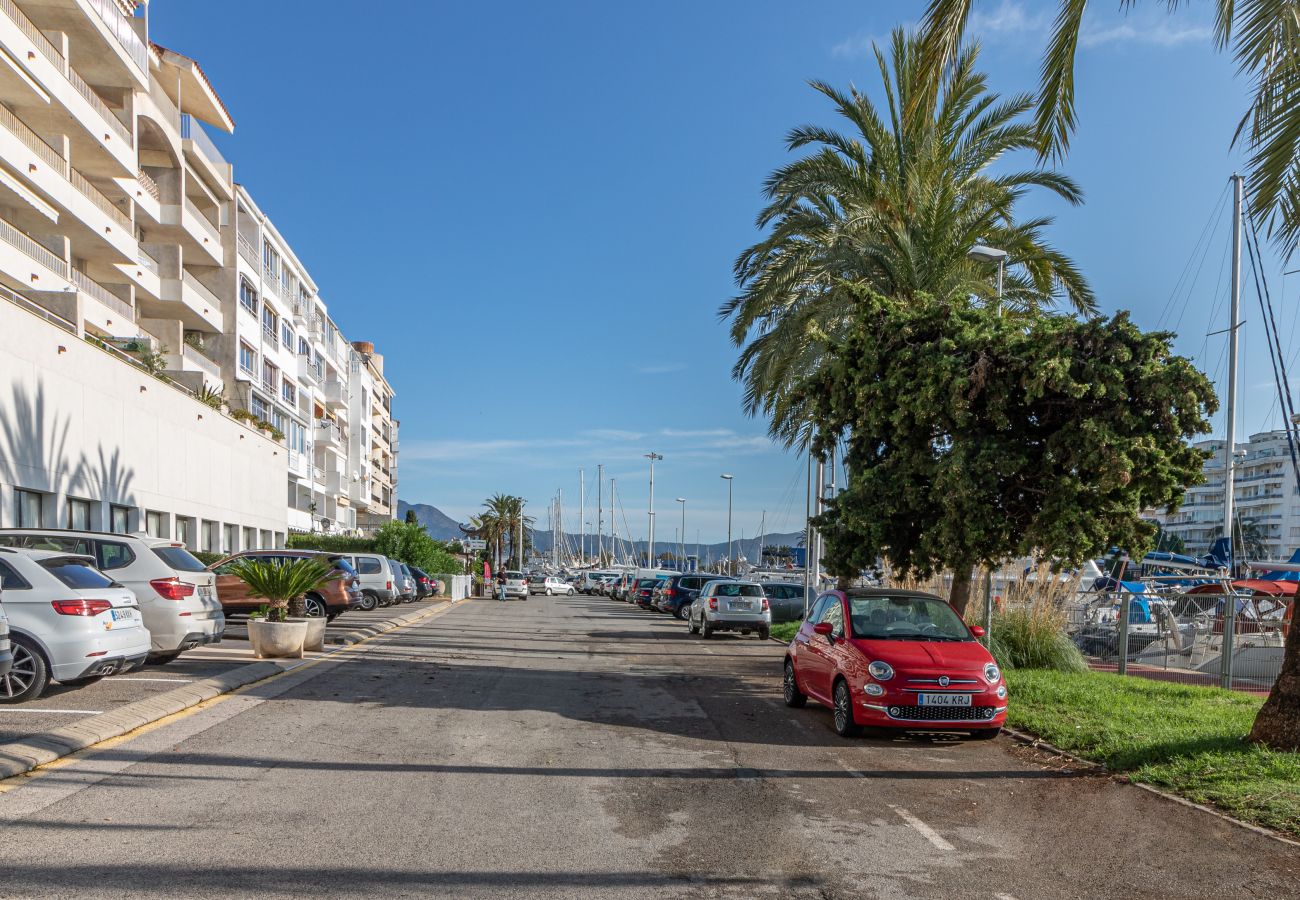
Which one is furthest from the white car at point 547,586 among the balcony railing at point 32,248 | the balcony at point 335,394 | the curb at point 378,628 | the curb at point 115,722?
the curb at point 115,722

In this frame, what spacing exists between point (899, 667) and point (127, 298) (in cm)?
3606

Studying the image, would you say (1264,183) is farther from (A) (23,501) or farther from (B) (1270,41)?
(A) (23,501)

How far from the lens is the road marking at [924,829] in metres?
6.67

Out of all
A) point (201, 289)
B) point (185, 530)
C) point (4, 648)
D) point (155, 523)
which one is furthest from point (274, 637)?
point (201, 289)

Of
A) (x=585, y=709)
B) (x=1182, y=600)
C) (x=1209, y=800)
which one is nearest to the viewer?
(x=1209, y=800)

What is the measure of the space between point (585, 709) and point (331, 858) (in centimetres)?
678

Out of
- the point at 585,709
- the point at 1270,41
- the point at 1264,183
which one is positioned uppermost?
the point at 1270,41

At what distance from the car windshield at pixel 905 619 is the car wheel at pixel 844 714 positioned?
776 mm

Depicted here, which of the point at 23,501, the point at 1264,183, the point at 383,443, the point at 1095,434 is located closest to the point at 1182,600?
the point at 1095,434

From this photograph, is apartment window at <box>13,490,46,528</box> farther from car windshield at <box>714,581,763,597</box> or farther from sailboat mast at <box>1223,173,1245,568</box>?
sailboat mast at <box>1223,173,1245,568</box>

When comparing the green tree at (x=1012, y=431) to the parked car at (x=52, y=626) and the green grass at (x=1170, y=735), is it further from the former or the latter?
the parked car at (x=52, y=626)

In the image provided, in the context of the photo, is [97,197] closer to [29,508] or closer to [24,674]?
[29,508]

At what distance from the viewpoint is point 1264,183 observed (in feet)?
31.5

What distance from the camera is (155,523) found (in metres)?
29.3
